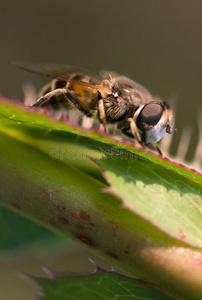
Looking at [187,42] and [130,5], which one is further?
[130,5]

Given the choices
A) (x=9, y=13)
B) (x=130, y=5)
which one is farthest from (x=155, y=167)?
(x=130, y=5)

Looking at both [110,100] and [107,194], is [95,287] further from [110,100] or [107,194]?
[110,100]

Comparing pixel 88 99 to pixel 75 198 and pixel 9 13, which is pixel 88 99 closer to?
pixel 75 198

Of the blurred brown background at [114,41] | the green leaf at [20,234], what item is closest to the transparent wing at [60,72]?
the green leaf at [20,234]

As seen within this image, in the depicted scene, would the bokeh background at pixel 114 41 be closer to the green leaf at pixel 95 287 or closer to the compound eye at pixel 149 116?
the compound eye at pixel 149 116

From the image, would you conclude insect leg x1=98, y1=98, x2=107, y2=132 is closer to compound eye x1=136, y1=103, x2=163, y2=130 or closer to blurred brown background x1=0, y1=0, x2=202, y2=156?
compound eye x1=136, y1=103, x2=163, y2=130

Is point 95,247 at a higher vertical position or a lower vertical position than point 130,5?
lower

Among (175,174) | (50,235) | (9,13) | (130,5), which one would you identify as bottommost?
(50,235)

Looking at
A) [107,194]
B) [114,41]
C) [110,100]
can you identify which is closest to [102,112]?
[110,100]
